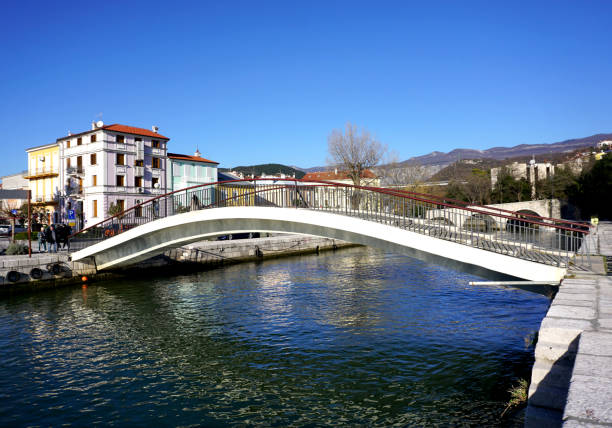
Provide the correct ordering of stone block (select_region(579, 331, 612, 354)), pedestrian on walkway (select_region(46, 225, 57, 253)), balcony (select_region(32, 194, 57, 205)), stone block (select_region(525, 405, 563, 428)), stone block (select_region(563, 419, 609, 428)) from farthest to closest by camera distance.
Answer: balcony (select_region(32, 194, 57, 205))
pedestrian on walkway (select_region(46, 225, 57, 253))
stone block (select_region(525, 405, 563, 428))
stone block (select_region(579, 331, 612, 354))
stone block (select_region(563, 419, 609, 428))

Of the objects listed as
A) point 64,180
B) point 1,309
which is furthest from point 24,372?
point 64,180

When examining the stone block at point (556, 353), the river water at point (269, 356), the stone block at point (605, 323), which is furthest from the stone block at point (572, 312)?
the river water at point (269, 356)

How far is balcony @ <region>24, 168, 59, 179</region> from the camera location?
44.2 m

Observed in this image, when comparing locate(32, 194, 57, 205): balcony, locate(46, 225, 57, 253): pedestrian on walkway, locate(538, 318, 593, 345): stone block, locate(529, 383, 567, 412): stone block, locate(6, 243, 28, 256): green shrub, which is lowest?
locate(529, 383, 567, 412): stone block

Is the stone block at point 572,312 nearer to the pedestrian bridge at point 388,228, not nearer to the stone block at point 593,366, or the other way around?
the stone block at point 593,366

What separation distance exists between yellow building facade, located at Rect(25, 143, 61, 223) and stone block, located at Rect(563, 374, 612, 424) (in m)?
46.2

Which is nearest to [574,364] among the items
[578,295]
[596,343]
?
[596,343]

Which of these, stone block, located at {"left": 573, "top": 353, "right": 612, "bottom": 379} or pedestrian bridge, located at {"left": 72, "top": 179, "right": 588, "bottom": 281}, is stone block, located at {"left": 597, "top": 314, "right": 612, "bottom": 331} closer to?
stone block, located at {"left": 573, "top": 353, "right": 612, "bottom": 379}

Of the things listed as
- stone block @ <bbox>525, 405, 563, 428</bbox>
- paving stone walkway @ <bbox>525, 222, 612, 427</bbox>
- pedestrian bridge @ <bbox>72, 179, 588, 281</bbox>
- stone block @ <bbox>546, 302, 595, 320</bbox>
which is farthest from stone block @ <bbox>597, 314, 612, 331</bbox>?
pedestrian bridge @ <bbox>72, 179, 588, 281</bbox>

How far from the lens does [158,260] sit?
21.7 meters

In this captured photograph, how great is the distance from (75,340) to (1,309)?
519 cm

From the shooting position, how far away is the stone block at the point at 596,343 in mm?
3445

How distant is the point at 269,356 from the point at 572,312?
5587 millimetres

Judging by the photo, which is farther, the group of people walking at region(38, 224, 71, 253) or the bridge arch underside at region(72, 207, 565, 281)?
the group of people walking at region(38, 224, 71, 253)
